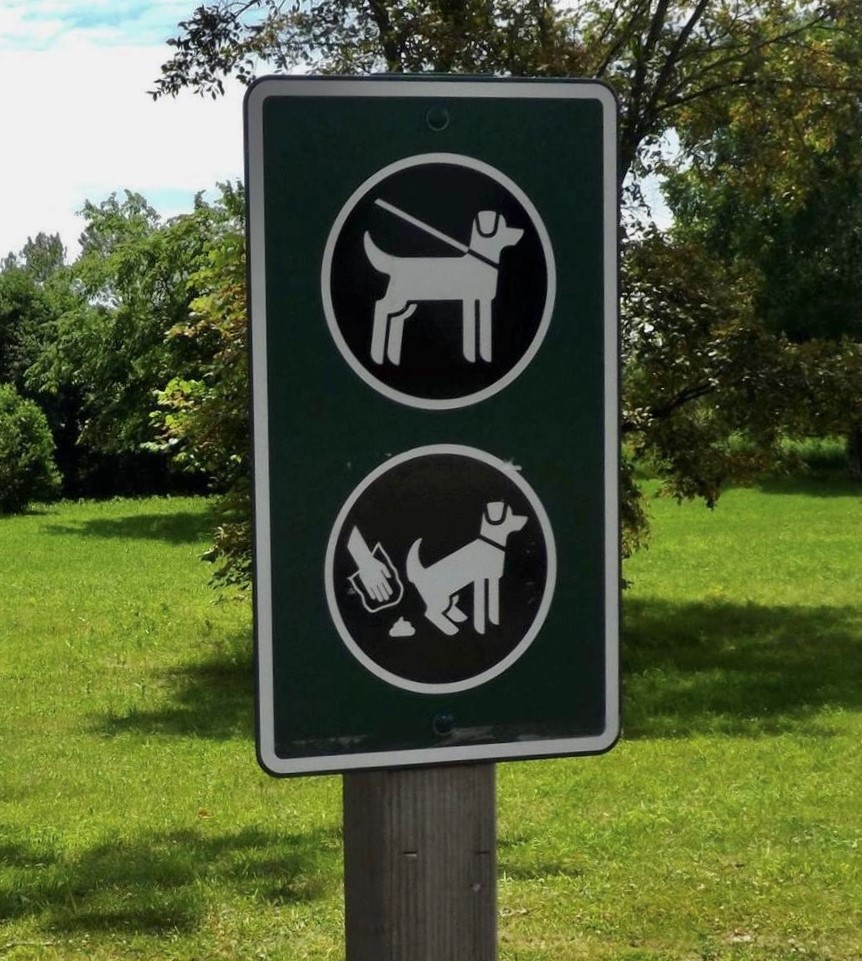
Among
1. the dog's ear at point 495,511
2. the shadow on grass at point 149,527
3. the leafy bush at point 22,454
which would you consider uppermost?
the dog's ear at point 495,511

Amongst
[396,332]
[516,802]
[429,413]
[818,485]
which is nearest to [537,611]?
[429,413]

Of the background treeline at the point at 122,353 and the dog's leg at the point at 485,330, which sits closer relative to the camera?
the dog's leg at the point at 485,330

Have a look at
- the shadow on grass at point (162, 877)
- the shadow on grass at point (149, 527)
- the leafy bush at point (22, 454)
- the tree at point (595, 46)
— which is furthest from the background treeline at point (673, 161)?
the leafy bush at point (22, 454)

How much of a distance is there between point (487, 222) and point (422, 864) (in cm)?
84

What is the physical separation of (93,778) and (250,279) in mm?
8363

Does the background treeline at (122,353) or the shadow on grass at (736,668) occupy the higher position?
the background treeline at (122,353)

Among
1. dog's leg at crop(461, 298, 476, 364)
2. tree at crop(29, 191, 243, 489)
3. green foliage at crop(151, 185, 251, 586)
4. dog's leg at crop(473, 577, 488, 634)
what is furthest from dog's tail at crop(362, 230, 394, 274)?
tree at crop(29, 191, 243, 489)

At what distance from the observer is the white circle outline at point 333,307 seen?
1.93m

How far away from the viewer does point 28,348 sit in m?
41.0

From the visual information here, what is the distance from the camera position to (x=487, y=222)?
1.98 m

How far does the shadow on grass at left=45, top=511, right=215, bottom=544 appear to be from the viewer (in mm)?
27906

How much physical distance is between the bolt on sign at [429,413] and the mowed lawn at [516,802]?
3474 millimetres

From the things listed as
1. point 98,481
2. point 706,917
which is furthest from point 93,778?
point 98,481

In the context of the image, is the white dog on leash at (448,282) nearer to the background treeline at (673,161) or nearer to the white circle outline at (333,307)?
the white circle outline at (333,307)
